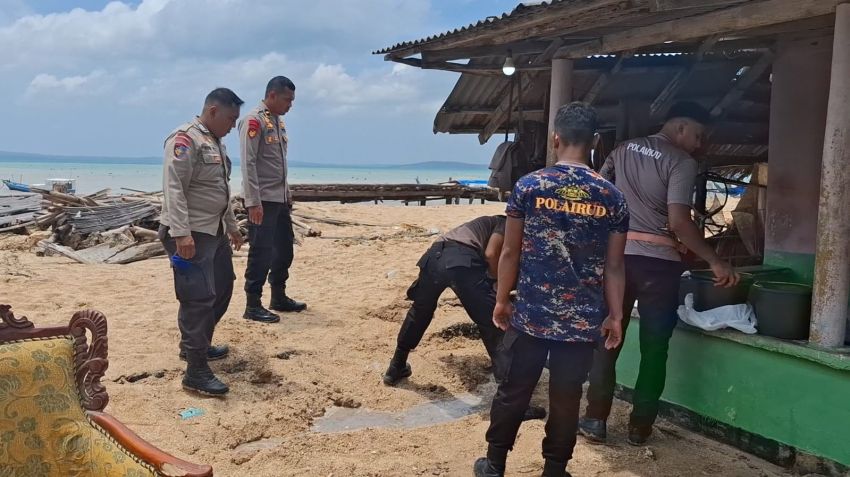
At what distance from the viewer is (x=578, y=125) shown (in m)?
3.03

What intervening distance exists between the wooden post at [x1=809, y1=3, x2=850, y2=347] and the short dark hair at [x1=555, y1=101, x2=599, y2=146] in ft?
4.74

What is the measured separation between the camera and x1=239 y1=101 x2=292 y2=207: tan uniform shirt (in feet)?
19.1

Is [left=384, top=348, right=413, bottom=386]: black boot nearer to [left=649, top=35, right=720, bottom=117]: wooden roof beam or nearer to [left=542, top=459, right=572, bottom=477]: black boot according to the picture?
[left=542, top=459, right=572, bottom=477]: black boot

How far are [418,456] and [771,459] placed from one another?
2015mm

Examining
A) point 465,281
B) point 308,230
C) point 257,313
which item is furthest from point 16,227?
point 465,281

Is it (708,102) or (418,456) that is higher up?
(708,102)

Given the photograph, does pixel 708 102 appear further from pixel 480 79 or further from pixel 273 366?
pixel 273 366

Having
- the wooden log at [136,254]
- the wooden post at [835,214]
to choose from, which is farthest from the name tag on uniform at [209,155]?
the wooden log at [136,254]

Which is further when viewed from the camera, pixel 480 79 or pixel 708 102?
pixel 480 79

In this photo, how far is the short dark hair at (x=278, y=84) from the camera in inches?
232

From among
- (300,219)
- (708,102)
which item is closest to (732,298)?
(708,102)

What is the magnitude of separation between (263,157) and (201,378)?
89.3 inches

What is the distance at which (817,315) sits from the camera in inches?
142

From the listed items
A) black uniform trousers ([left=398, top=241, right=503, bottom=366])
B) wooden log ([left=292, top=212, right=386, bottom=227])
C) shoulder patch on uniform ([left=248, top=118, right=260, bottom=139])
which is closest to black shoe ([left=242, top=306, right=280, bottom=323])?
shoulder patch on uniform ([left=248, top=118, right=260, bottom=139])
